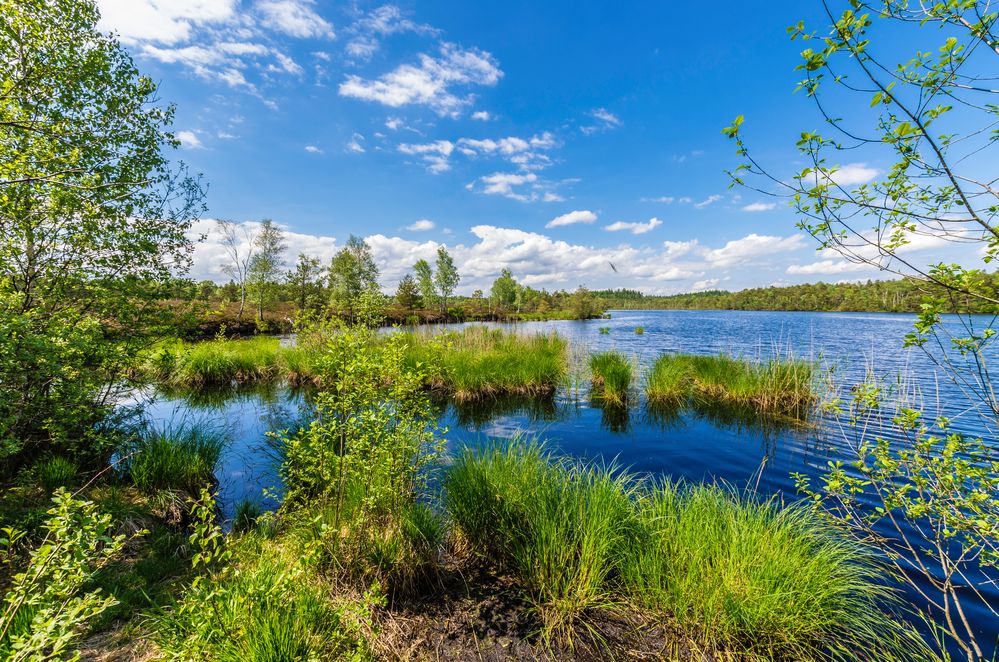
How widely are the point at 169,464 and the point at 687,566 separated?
7.15m

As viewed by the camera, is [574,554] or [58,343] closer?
[574,554]

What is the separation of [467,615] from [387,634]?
76 centimetres

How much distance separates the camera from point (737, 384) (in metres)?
11.3

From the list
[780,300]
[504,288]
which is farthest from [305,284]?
[780,300]

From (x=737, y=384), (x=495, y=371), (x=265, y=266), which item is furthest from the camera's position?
(x=265, y=266)

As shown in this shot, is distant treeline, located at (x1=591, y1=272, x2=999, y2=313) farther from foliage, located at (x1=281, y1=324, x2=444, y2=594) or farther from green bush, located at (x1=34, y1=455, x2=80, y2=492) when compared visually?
green bush, located at (x1=34, y1=455, x2=80, y2=492)

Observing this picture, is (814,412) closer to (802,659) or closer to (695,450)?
(695,450)

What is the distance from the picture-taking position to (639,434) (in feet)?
29.2

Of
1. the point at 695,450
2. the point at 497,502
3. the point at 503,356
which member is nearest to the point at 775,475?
the point at 695,450

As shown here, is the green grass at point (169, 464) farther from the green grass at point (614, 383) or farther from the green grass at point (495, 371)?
the green grass at point (614, 383)

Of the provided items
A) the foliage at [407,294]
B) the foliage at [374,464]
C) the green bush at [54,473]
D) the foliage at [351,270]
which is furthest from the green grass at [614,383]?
the foliage at [407,294]

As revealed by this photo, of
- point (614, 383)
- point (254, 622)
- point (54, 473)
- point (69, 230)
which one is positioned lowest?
point (614, 383)

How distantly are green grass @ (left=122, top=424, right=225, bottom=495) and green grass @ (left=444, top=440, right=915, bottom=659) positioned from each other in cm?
453

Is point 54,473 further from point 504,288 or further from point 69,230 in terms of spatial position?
point 504,288
